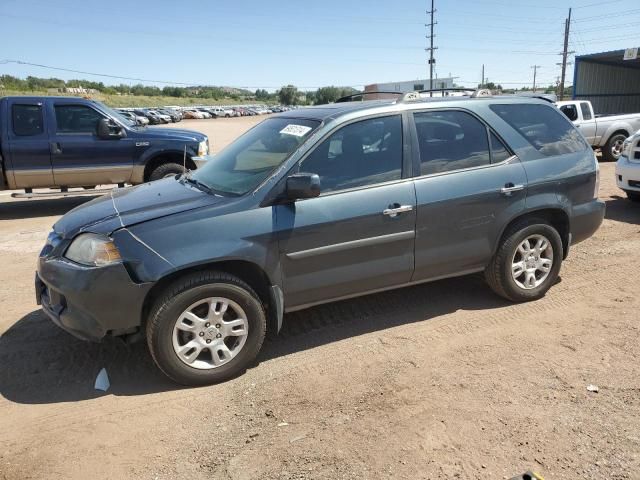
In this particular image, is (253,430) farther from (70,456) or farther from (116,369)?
(116,369)

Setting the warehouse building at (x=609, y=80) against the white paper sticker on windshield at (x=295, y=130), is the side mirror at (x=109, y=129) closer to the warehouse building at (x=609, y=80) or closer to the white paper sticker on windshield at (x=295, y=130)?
the white paper sticker on windshield at (x=295, y=130)

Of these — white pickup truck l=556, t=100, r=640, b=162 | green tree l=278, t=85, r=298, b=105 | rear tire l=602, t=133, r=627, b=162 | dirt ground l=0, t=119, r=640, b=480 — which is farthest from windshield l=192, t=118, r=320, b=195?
green tree l=278, t=85, r=298, b=105

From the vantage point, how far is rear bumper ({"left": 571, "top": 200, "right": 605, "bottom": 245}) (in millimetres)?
4801

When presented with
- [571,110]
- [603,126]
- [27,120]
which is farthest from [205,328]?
[603,126]

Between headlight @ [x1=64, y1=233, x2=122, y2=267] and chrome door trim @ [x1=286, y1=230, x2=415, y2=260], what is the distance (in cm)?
115

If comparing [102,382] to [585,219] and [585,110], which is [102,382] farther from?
[585,110]

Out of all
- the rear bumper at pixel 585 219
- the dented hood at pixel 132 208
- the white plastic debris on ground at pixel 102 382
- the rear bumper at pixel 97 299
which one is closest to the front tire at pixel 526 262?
the rear bumper at pixel 585 219

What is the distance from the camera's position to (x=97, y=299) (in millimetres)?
3283

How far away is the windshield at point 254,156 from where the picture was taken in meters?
3.82

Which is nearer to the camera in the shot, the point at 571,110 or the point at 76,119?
the point at 76,119

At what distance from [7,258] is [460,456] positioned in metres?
6.02

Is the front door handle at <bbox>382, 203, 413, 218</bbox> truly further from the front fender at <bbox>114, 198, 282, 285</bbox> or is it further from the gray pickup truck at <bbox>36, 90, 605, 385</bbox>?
the front fender at <bbox>114, 198, 282, 285</bbox>

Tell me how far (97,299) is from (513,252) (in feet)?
10.9

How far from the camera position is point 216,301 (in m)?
3.45
